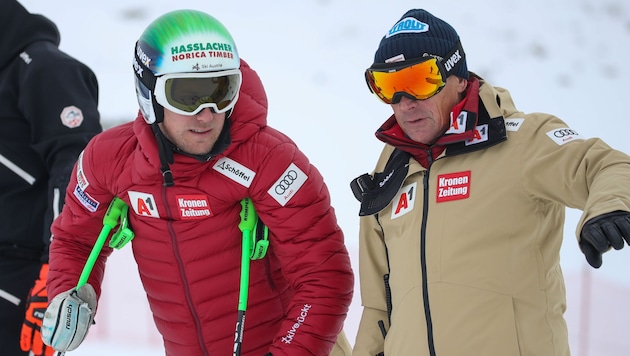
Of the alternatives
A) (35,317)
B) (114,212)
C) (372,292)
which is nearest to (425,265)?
(372,292)

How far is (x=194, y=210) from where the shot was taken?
10.0 feet

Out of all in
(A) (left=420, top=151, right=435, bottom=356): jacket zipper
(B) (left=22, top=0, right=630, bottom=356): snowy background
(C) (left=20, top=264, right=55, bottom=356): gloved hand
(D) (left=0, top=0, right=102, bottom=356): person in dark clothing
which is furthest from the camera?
(B) (left=22, top=0, right=630, bottom=356): snowy background

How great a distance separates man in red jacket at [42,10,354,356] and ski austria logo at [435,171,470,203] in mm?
489

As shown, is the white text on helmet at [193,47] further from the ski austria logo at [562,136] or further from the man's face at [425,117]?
the ski austria logo at [562,136]

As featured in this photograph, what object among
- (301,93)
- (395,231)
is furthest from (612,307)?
(301,93)

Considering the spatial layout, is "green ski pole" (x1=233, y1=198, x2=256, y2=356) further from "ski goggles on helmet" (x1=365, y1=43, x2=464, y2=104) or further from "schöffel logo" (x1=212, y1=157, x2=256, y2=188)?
"ski goggles on helmet" (x1=365, y1=43, x2=464, y2=104)

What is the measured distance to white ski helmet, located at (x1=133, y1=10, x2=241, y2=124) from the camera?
294 cm

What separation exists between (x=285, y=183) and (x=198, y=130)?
1.17ft

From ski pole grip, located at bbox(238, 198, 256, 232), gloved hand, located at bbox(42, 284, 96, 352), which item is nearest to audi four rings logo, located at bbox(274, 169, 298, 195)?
ski pole grip, located at bbox(238, 198, 256, 232)

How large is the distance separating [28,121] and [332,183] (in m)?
5.53

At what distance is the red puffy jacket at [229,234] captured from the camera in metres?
3.03

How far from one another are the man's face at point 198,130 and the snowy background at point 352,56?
5739 millimetres

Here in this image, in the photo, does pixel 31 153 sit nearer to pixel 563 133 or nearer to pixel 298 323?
pixel 298 323

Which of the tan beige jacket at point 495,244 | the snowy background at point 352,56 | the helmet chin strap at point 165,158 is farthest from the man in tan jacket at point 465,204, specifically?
the snowy background at point 352,56
